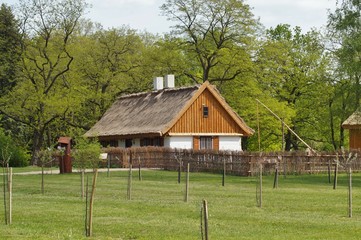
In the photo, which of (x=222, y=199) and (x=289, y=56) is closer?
(x=222, y=199)

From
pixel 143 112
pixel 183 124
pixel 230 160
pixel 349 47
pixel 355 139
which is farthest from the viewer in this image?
pixel 143 112

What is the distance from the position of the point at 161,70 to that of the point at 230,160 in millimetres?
26825

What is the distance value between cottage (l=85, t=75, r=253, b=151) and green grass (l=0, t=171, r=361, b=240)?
2542cm

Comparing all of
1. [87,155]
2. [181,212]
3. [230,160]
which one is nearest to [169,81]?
[230,160]

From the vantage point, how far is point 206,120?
218ft

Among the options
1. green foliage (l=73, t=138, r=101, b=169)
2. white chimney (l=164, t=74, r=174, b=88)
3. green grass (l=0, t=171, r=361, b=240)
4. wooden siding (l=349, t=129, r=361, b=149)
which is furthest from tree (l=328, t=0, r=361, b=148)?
white chimney (l=164, t=74, r=174, b=88)

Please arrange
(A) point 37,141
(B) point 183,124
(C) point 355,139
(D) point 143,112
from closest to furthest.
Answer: (B) point 183,124 → (C) point 355,139 → (D) point 143,112 → (A) point 37,141

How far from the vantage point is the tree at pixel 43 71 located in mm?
71875

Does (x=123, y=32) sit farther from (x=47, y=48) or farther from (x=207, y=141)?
(x=207, y=141)

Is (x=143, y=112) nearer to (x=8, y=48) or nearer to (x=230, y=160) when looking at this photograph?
(x=8, y=48)

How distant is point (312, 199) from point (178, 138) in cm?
3463

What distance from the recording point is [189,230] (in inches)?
823

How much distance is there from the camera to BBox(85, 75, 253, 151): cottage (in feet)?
212

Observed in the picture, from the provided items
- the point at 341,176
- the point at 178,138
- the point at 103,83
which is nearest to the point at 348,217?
the point at 341,176
